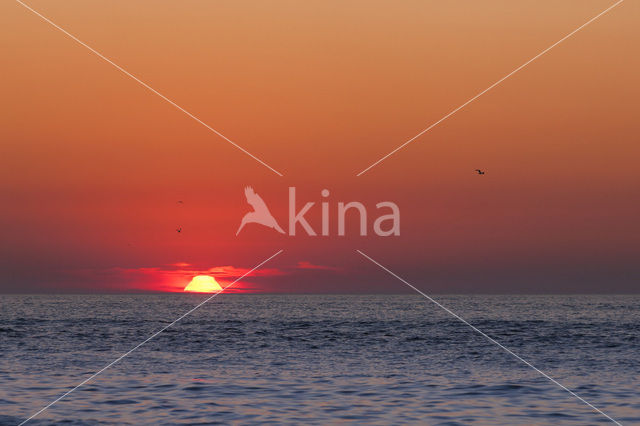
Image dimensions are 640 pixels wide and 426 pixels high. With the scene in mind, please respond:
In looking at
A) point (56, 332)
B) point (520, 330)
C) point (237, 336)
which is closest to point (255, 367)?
point (237, 336)

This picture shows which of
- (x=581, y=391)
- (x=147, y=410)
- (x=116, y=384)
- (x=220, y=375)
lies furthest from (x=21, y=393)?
(x=581, y=391)

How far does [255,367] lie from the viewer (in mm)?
34469

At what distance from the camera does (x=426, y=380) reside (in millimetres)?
30531

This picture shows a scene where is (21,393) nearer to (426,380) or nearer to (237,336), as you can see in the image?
(426,380)

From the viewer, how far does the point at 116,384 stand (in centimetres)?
2862

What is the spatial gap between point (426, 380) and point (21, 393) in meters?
15.0

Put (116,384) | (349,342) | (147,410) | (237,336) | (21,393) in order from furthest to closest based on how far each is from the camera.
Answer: (237,336), (349,342), (116,384), (21,393), (147,410)

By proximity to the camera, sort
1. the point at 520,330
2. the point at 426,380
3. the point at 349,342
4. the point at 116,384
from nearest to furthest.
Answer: the point at 116,384 < the point at 426,380 < the point at 349,342 < the point at 520,330

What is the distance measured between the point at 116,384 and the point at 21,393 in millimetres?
3501

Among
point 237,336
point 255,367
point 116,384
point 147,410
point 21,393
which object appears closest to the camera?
point 147,410

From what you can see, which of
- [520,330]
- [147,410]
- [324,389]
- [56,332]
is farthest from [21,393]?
[520,330]

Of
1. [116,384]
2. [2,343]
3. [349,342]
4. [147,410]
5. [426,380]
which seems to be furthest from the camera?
[349,342]

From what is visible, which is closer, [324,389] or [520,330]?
[324,389]

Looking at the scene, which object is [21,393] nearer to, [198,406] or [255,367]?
[198,406]
